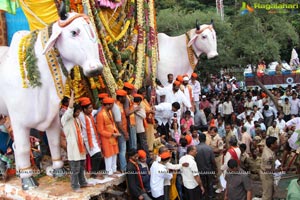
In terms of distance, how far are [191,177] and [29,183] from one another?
238cm

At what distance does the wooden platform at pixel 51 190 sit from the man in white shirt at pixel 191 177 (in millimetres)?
951

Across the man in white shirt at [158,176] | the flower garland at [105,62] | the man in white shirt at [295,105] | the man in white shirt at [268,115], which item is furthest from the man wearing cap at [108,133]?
the man in white shirt at [295,105]

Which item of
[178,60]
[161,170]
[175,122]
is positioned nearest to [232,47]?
[178,60]

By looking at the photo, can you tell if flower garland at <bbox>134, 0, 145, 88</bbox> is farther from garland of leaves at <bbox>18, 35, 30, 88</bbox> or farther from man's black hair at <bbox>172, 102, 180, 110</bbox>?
garland of leaves at <bbox>18, 35, 30, 88</bbox>

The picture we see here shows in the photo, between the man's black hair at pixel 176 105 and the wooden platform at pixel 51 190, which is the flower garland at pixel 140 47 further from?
the wooden platform at pixel 51 190

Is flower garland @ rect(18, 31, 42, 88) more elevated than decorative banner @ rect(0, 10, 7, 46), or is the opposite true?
decorative banner @ rect(0, 10, 7, 46)

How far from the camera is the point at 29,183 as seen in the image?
645 cm

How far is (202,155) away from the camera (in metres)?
7.32

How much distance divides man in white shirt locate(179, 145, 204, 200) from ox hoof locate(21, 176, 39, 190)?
2.17 m

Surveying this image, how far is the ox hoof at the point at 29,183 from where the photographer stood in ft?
21.1

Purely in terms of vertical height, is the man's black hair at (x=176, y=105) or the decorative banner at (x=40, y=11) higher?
the decorative banner at (x=40, y=11)

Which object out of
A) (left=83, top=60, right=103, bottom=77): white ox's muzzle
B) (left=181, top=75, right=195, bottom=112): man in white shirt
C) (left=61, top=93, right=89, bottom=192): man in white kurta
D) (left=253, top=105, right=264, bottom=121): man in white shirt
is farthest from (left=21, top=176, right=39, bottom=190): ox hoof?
(left=253, top=105, right=264, bottom=121): man in white shirt

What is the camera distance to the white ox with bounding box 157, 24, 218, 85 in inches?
423

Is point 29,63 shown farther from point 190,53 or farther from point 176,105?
point 190,53
